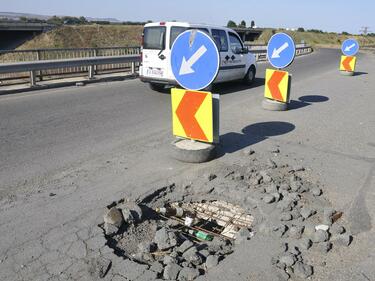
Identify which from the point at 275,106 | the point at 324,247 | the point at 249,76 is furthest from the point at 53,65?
the point at 324,247

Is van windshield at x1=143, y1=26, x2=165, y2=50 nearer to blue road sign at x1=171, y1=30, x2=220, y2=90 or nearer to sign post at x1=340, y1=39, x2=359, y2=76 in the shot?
blue road sign at x1=171, y1=30, x2=220, y2=90

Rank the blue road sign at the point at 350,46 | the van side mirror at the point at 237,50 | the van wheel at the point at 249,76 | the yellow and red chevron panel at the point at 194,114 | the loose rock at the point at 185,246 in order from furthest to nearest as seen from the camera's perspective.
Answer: the blue road sign at the point at 350,46 → the van wheel at the point at 249,76 → the van side mirror at the point at 237,50 → the yellow and red chevron panel at the point at 194,114 → the loose rock at the point at 185,246

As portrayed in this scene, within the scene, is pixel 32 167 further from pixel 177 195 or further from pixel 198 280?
pixel 198 280

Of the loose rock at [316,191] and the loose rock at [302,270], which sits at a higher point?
the loose rock at [316,191]

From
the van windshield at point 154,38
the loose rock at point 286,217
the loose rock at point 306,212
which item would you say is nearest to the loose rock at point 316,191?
the loose rock at point 306,212

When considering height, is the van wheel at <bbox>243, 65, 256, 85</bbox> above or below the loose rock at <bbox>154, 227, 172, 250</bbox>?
above

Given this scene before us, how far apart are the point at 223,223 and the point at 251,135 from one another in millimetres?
3455

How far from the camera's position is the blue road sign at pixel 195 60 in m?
5.67

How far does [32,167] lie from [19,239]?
2.07 meters

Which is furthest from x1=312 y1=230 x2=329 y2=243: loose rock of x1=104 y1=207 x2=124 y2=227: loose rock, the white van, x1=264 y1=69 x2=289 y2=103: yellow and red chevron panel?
the white van

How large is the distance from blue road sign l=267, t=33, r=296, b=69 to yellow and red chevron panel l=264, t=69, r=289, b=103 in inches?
10.3

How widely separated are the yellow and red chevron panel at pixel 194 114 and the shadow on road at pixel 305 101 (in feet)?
16.6

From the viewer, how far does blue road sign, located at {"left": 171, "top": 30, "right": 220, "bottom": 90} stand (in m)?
5.67

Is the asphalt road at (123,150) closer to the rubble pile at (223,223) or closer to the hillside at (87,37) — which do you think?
the rubble pile at (223,223)
